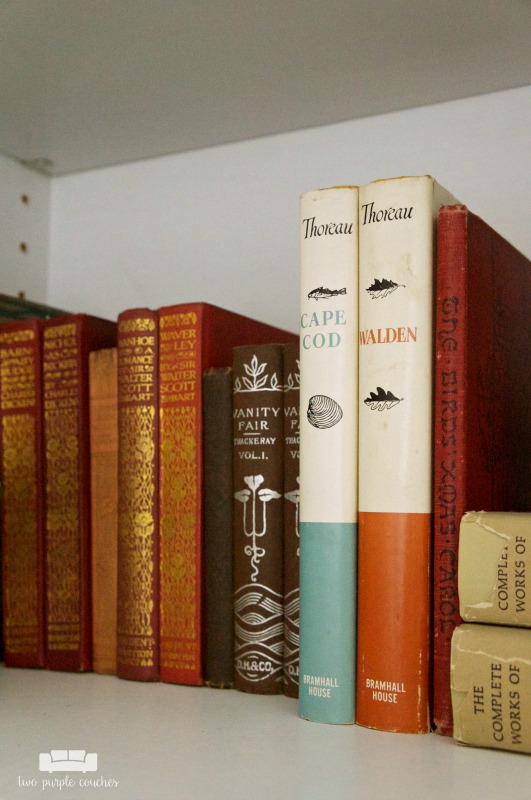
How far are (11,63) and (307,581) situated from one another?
1.92 ft

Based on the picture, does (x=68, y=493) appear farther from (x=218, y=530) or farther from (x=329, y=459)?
(x=329, y=459)

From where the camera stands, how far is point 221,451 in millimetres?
736

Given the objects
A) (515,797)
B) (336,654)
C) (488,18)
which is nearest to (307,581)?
(336,654)

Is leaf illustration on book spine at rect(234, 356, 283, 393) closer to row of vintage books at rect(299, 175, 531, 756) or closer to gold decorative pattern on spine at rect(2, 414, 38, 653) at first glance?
row of vintage books at rect(299, 175, 531, 756)

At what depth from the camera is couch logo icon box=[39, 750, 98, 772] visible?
53 cm

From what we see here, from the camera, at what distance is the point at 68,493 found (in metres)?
0.81

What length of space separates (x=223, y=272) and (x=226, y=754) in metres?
0.60

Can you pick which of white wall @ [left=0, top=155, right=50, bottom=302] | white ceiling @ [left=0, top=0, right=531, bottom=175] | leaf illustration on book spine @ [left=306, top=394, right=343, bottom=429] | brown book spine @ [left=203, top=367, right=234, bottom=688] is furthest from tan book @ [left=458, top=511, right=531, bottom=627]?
white wall @ [left=0, top=155, right=50, bottom=302]

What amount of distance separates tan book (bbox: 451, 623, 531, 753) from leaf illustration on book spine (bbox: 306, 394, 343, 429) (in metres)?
0.16

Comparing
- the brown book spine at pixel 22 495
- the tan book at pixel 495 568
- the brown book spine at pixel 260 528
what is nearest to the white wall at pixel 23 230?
the brown book spine at pixel 22 495

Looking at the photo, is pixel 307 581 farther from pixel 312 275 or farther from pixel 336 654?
pixel 312 275

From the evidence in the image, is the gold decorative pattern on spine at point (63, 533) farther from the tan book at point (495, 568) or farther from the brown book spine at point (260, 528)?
the tan book at point (495, 568)

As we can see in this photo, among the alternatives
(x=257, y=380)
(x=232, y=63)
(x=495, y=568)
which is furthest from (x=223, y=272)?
(x=495, y=568)

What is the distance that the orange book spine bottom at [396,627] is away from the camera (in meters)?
0.59
